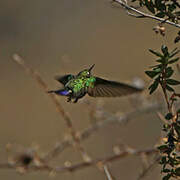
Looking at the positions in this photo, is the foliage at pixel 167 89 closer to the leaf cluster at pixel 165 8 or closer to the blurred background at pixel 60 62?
the leaf cluster at pixel 165 8

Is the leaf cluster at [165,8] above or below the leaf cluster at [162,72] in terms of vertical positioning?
above

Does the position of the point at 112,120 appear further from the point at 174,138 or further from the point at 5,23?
the point at 5,23

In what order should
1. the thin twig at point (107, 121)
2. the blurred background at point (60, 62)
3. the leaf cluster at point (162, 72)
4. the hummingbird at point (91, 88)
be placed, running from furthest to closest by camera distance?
the blurred background at point (60, 62), the thin twig at point (107, 121), the hummingbird at point (91, 88), the leaf cluster at point (162, 72)

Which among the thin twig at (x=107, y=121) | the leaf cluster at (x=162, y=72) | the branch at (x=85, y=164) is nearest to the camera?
the leaf cluster at (x=162, y=72)

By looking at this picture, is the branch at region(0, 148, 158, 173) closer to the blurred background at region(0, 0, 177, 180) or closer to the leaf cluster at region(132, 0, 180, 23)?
the leaf cluster at region(132, 0, 180, 23)

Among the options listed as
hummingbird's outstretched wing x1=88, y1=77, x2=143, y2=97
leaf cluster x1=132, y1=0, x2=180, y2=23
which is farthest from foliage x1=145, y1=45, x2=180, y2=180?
hummingbird's outstretched wing x1=88, y1=77, x2=143, y2=97

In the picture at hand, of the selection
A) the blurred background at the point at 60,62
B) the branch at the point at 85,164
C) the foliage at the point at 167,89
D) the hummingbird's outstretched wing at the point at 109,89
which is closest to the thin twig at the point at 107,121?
the branch at the point at 85,164
